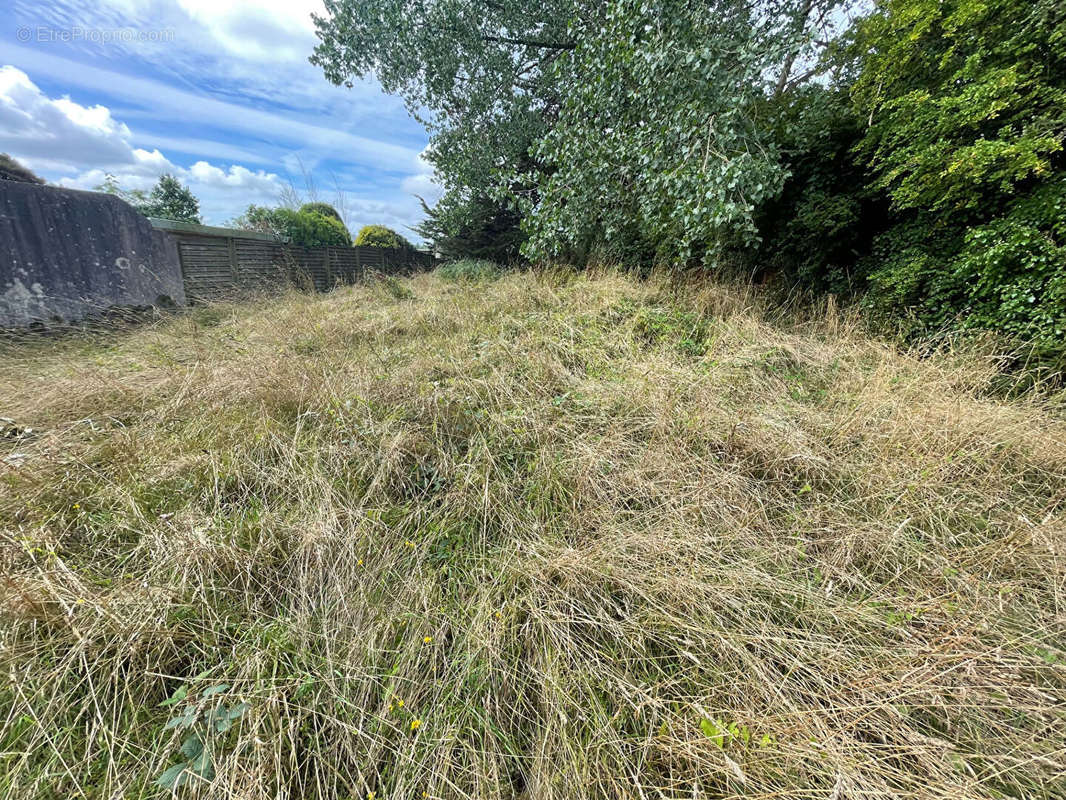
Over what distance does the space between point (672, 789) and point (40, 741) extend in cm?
152

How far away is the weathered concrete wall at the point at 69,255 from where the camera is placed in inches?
138

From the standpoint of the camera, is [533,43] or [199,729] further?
[533,43]

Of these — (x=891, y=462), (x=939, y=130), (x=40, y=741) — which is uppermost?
(x=939, y=130)

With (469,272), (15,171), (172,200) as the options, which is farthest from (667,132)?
(172,200)

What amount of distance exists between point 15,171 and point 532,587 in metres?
14.3

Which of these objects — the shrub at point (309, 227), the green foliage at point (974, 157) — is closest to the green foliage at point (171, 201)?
the shrub at point (309, 227)

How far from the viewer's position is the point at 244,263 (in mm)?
6293

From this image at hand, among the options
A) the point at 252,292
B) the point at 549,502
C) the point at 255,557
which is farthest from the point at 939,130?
the point at 252,292

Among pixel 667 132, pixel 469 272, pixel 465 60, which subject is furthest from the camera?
pixel 469 272

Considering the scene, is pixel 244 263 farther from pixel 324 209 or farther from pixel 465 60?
pixel 324 209

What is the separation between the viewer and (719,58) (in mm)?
2971

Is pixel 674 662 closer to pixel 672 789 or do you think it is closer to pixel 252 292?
pixel 672 789

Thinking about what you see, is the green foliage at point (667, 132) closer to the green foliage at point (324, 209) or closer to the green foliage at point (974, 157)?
the green foliage at point (974, 157)

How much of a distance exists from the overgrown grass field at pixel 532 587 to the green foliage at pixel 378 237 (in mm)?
10222
